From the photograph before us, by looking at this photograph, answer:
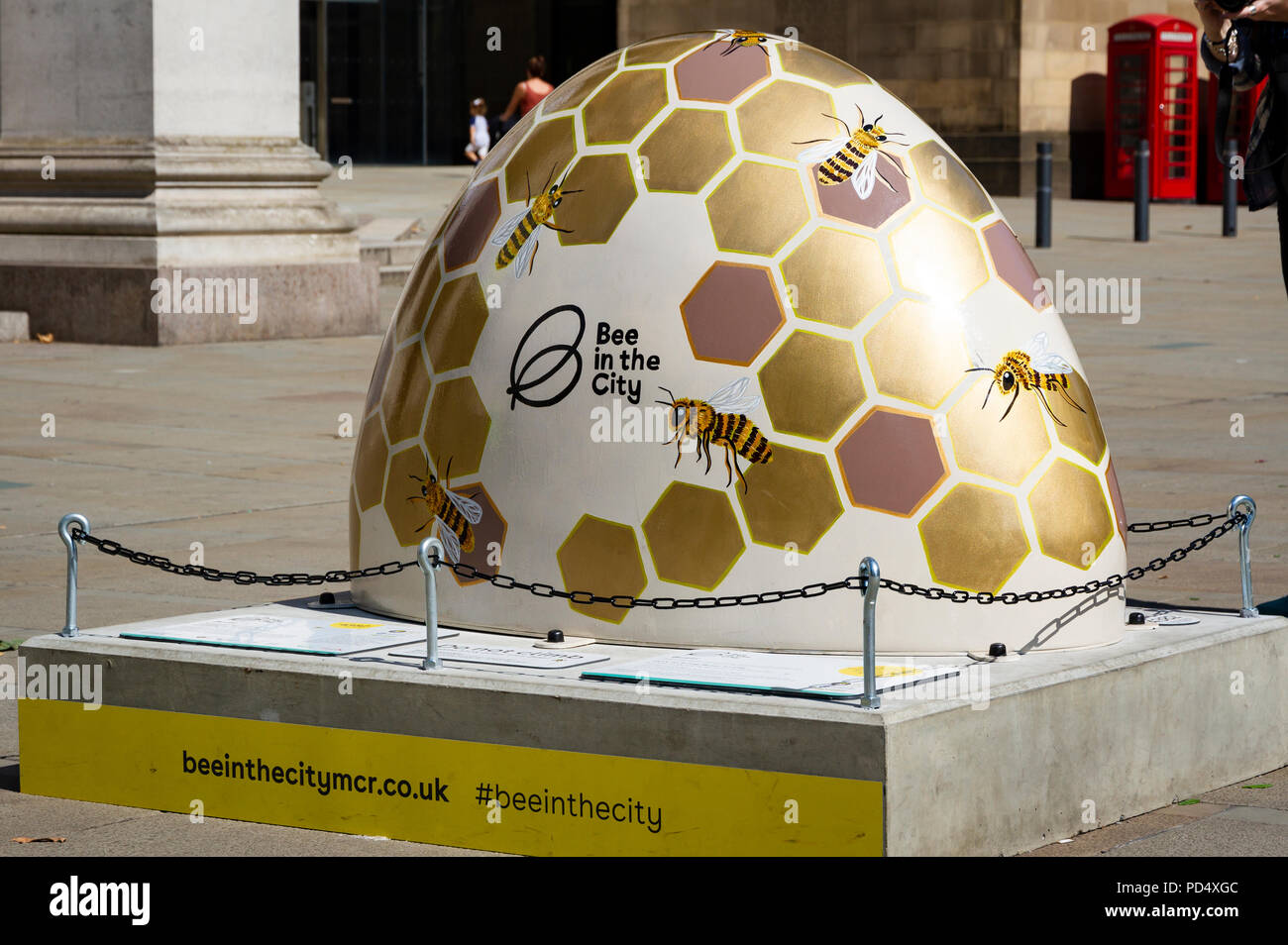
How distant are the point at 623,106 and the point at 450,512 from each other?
1148mm

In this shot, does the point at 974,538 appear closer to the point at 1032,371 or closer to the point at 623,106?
the point at 1032,371

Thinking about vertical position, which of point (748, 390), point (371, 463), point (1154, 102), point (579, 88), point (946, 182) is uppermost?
point (1154, 102)

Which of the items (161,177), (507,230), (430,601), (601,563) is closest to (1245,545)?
(601,563)

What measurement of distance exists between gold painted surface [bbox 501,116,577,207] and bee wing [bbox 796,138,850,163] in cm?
61

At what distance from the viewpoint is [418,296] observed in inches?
216

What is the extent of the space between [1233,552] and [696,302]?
407 centimetres

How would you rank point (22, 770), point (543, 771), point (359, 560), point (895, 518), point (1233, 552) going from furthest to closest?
point (1233, 552) → point (359, 560) → point (22, 770) → point (895, 518) → point (543, 771)

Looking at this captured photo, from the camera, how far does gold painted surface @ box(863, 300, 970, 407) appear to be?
4895 mm

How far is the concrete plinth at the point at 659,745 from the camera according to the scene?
4242mm

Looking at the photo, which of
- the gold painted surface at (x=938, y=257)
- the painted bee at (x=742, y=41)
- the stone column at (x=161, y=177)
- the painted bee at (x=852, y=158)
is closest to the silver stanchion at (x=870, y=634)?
the gold painted surface at (x=938, y=257)

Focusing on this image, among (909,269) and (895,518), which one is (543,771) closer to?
(895,518)

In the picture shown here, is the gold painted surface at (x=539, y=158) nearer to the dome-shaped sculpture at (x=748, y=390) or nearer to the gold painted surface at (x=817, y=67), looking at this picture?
the dome-shaped sculpture at (x=748, y=390)
